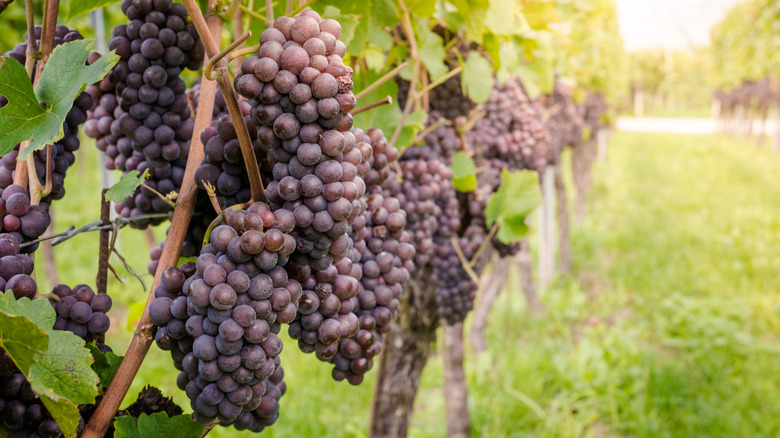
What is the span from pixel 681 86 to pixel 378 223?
4549 centimetres

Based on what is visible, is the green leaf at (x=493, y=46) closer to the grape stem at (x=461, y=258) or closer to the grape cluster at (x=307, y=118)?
the grape stem at (x=461, y=258)

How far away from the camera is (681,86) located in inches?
1581

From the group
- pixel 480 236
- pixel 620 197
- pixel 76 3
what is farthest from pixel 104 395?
pixel 620 197

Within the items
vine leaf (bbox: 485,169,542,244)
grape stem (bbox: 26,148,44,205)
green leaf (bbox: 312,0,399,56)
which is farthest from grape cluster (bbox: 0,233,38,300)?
vine leaf (bbox: 485,169,542,244)

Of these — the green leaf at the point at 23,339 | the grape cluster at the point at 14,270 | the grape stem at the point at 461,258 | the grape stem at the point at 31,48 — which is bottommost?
the grape stem at the point at 461,258

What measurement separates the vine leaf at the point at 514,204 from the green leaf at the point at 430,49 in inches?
16.3

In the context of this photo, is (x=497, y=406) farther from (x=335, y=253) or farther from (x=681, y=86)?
(x=681, y=86)

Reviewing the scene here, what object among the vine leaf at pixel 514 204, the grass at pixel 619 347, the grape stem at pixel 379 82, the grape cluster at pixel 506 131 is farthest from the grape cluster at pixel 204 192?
the grape cluster at pixel 506 131

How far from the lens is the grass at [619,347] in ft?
12.0

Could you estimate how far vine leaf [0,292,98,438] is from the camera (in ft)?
1.92

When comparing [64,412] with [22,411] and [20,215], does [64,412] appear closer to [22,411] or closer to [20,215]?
[22,411]

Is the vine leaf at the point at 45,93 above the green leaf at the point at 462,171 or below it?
above

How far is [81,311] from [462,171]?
3.57ft

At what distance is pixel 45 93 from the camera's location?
2.38 feet
